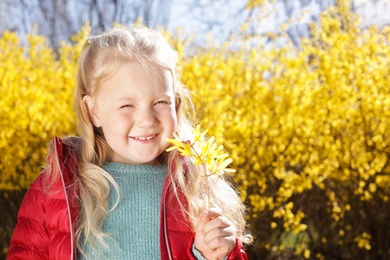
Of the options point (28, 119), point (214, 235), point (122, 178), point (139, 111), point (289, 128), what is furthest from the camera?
point (28, 119)

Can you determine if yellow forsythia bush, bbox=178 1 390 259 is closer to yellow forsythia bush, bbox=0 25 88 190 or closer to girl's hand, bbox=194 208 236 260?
yellow forsythia bush, bbox=0 25 88 190

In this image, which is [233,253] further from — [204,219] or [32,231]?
[32,231]

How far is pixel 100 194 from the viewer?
6.08ft

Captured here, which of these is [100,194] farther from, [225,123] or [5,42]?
[5,42]

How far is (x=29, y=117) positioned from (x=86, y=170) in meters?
2.19

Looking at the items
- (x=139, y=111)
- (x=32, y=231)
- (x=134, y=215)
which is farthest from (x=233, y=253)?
(x=32, y=231)

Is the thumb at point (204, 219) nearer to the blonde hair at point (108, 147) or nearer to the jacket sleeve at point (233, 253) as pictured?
the jacket sleeve at point (233, 253)

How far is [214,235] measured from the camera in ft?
5.49

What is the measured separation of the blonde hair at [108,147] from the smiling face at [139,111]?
1.3 inches

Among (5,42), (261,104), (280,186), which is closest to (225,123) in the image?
(261,104)

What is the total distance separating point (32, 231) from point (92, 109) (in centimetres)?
34

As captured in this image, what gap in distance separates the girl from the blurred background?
174 centimetres

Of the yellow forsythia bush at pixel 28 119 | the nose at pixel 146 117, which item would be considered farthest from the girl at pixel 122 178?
the yellow forsythia bush at pixel 28 119

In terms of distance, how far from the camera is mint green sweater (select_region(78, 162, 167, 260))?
1.83m
